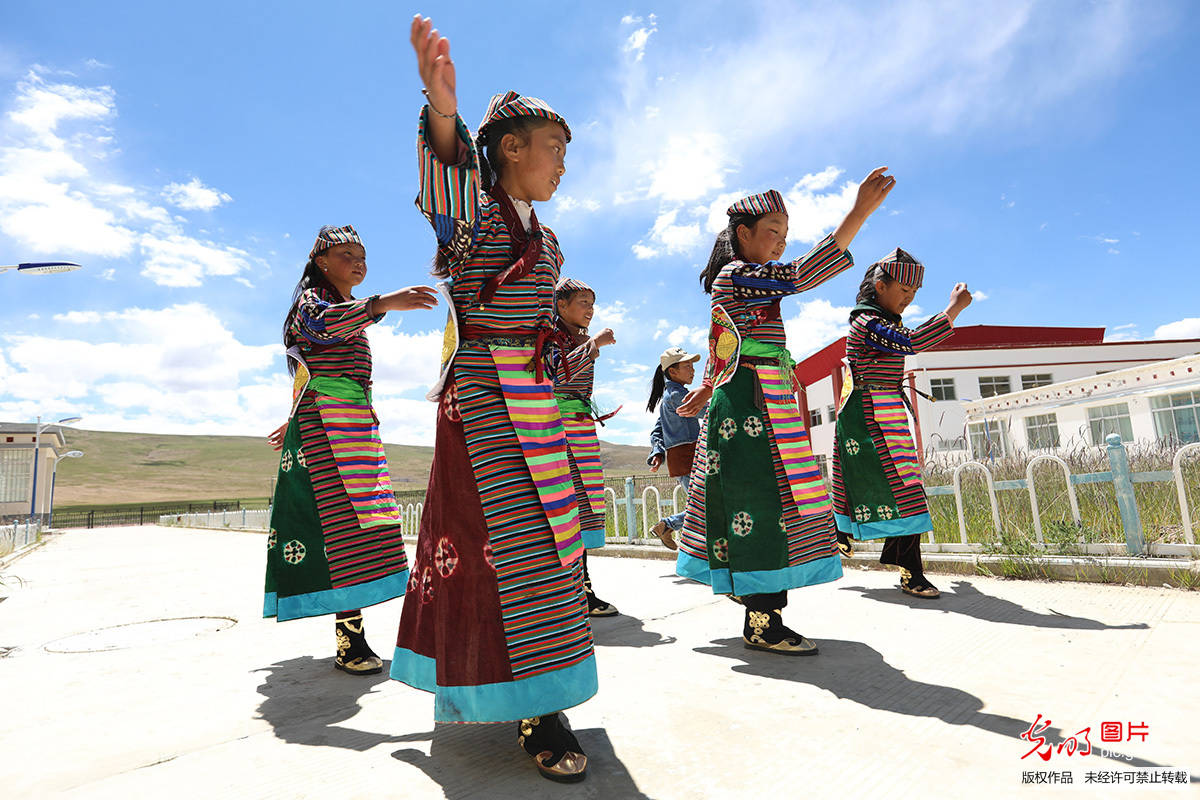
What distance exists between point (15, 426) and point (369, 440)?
4391 cm

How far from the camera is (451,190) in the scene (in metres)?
1.76

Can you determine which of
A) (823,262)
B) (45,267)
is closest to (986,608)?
(823,262)

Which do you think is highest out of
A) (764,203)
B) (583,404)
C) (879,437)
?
(764,203)

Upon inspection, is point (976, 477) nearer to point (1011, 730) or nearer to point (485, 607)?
point (1011, 730)

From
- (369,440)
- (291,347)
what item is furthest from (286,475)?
(291,347)

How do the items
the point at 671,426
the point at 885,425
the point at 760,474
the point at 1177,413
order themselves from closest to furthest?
1. the point at 760,474
2. the point at 885,425
3. the point at 671,426
4. the point at 1177,413

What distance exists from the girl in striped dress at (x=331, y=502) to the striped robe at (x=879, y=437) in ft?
9.03

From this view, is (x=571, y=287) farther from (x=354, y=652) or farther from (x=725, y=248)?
(x=354, y=652)

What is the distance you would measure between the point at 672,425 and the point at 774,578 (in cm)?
253

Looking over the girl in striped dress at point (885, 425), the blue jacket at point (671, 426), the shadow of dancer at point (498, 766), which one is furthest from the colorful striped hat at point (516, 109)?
the blue jacket at point (671, 426)

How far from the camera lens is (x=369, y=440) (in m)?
3.16

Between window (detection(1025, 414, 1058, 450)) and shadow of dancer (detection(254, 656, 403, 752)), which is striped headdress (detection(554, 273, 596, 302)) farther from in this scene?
window (detection(1025, 414, 1058, 450))

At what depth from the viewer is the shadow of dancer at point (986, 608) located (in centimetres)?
293

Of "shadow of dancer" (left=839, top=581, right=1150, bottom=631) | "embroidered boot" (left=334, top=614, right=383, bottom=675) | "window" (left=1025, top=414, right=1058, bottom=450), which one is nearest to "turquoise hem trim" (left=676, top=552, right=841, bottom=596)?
"shadow of dancer" (left=839, top=581, right=1150, bottom=631)
